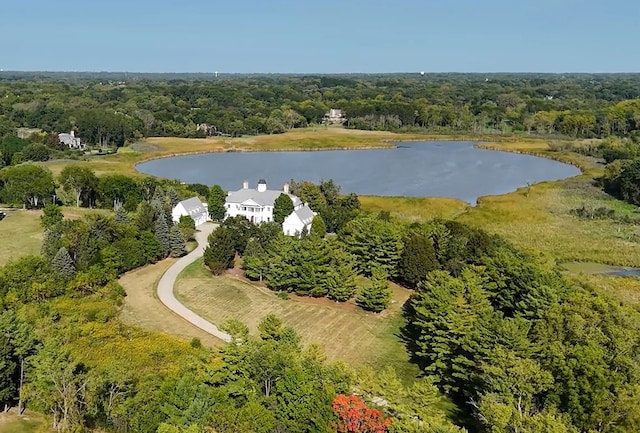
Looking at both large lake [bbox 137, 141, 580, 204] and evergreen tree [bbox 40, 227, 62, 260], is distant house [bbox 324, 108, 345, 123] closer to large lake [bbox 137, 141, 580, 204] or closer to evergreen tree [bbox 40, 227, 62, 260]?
large lake [bbox 137, 141, 580, 204]

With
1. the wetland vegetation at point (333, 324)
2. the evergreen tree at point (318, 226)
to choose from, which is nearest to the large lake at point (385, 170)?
the wetland vegetation at point (333, 324)

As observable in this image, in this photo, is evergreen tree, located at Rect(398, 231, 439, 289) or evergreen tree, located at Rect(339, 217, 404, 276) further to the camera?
evergreen tree, located at Rect(339, 217, 404, 276)

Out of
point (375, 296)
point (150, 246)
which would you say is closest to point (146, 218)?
point (150, 246)

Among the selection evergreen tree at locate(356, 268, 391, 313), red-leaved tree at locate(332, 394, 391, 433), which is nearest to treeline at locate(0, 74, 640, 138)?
evergreen tree at locate(356, 268, 391, 313)

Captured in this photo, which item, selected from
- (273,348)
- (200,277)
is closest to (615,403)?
(273,348)

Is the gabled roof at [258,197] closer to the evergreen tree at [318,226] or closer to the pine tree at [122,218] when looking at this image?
the evergreen tree at [318,226]

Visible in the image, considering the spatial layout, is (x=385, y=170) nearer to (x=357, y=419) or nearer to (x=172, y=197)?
(x=172, y=197)

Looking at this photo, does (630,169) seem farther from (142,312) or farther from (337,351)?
(142,312)
